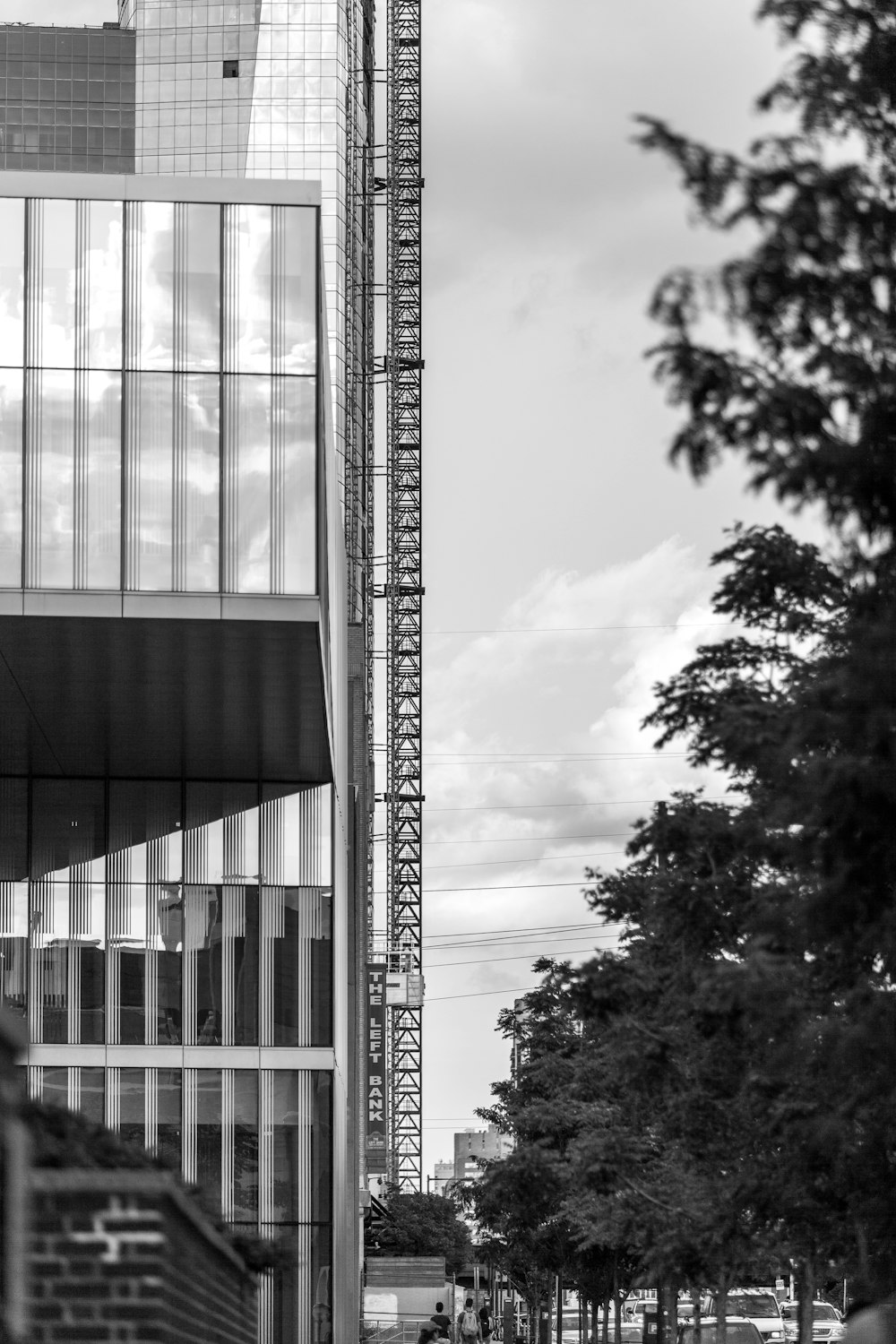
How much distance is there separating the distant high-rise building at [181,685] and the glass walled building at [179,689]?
4cm

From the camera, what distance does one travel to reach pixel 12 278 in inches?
943

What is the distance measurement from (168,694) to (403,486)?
359 ft

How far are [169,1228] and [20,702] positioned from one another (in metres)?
21.5

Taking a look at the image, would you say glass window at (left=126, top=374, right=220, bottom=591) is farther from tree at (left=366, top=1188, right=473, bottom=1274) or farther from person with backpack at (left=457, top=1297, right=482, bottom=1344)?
tree at (left=366, top=1188, right=473, bottom=1274)

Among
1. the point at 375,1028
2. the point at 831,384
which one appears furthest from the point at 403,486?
the point at 831,384

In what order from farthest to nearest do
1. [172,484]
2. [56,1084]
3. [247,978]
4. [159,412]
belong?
[247,978]
[56,1084]
[159,412]
[172,484]

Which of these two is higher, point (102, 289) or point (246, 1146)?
point (102, 289)

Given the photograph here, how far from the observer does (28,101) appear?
108 meters

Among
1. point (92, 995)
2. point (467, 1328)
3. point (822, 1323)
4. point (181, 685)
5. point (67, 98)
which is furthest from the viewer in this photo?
point (67, 98)

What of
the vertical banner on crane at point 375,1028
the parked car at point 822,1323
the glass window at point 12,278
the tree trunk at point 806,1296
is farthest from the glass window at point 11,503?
the vertical banner on crane at point 375,1028

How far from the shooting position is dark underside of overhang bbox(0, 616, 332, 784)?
2445cm

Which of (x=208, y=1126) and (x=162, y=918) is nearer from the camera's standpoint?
(x=208, y=1126)

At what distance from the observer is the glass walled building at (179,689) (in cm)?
2373

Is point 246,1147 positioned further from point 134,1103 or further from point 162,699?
point 162,699
